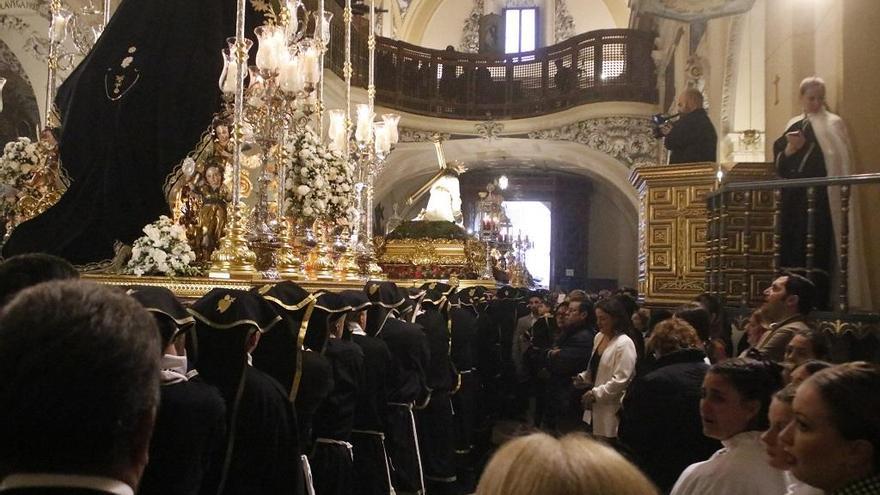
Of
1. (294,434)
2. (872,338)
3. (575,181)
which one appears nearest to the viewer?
(294,434)

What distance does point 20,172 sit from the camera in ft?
19.9

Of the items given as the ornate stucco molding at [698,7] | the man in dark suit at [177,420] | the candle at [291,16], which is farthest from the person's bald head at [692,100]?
the man in dark suit at [177,420]

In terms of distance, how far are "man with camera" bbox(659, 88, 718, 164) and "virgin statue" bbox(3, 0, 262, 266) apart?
475 cm

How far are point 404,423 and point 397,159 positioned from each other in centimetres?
1325

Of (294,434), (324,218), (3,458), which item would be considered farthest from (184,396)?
(324,218)

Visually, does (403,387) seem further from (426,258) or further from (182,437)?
(426,258)

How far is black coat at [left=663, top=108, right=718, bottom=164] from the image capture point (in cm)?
821

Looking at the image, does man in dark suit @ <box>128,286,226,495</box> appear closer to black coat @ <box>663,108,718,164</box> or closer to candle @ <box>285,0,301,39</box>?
candle @ <box>285,0,301,39</box>

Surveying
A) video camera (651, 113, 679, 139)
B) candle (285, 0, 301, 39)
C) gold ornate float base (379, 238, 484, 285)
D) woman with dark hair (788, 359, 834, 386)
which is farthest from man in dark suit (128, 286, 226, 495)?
gold ornate float base (379, 238, 484, 285)

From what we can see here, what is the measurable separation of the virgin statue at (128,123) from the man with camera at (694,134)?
4.75m

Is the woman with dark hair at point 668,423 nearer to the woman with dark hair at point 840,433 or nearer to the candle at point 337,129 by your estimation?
the woman with dark hair at point 840,433

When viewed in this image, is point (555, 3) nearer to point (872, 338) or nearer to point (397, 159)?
point (397, 159)

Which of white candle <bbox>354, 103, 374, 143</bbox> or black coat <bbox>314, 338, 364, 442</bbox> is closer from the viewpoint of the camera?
black coat <bbox>314, 338, 364, 442</bbox>

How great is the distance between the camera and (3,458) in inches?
50.7
